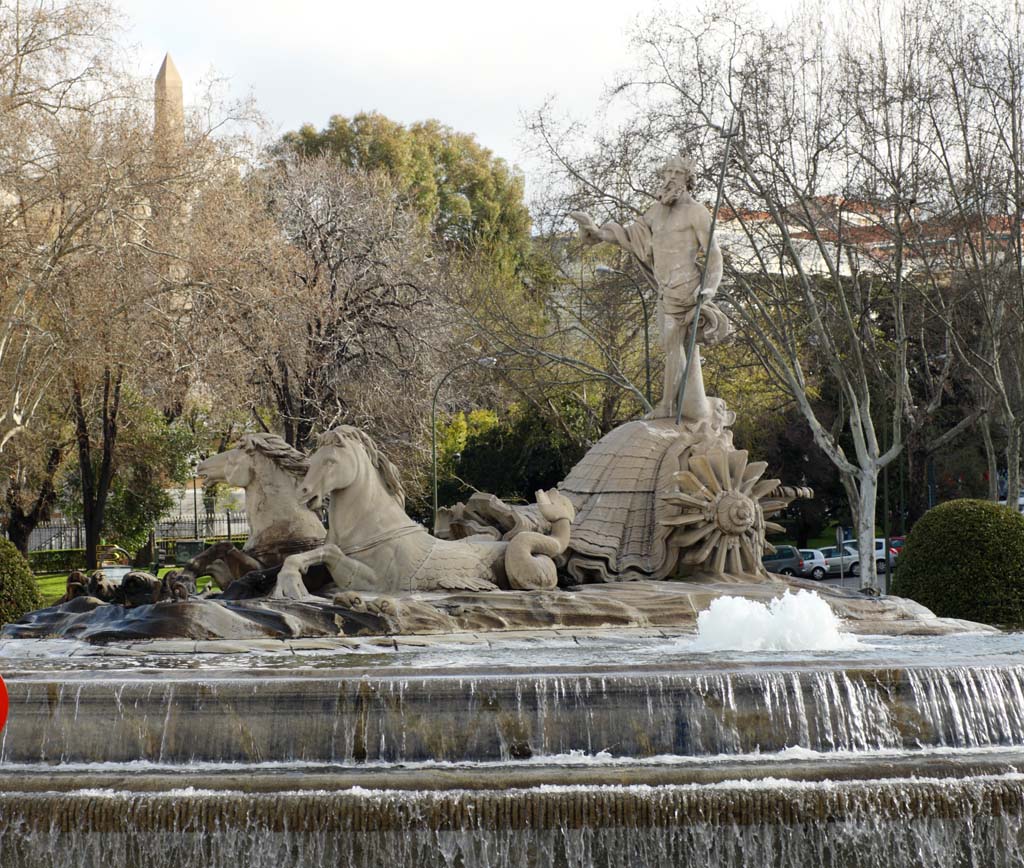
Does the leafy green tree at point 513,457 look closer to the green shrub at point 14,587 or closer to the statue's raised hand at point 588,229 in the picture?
the green shrub at point 14,587

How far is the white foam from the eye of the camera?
36.4ft

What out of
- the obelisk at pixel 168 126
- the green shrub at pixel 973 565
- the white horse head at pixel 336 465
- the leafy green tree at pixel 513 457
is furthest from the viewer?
the leafy green tree at pixel 513 457

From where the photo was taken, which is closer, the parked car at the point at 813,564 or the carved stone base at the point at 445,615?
Answer: the carved stone base at the point at 445,615

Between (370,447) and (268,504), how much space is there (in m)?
1.19

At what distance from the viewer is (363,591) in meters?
12.3

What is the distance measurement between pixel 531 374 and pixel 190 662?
2524cm

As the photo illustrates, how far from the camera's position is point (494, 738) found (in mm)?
8836

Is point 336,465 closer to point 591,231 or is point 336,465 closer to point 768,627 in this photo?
point 768,627

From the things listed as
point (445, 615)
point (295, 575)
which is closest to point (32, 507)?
point (295, 575)

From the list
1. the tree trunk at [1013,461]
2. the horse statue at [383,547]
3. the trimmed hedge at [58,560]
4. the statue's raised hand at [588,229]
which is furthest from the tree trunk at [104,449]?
the tree trunk at [1013,461]

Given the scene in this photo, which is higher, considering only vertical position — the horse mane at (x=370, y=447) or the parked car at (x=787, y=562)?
the horse mane at (x=370, y=447)

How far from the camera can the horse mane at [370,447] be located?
12484 millimetres

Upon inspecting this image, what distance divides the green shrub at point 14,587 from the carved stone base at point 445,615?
99.0 inches

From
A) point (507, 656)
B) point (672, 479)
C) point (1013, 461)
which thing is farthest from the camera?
point (1013, 461)
